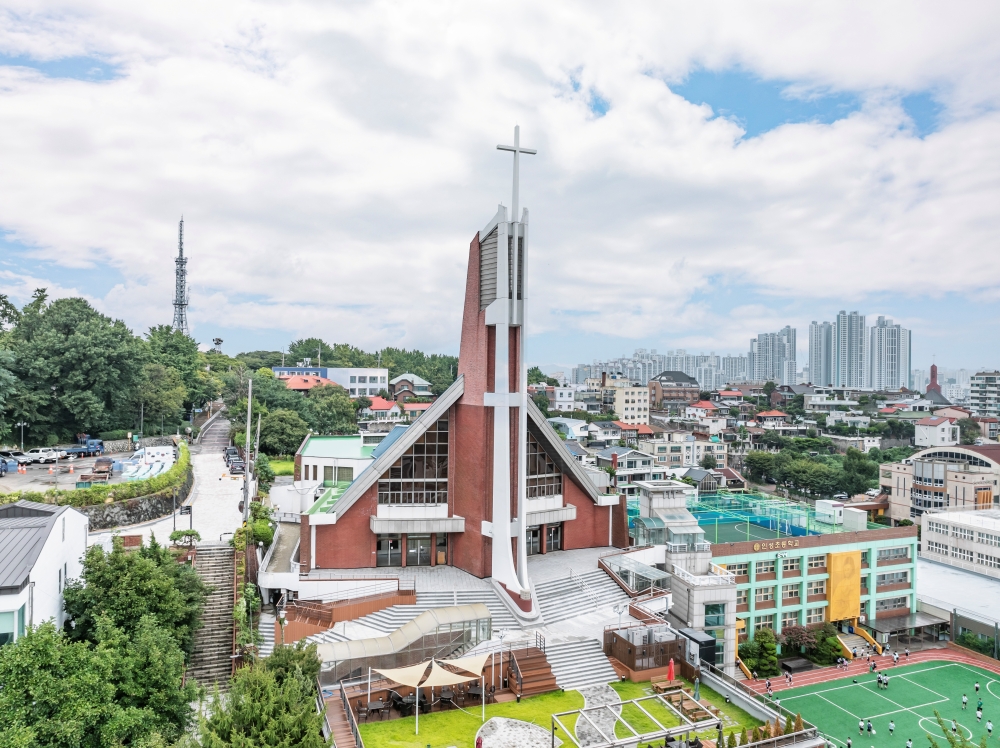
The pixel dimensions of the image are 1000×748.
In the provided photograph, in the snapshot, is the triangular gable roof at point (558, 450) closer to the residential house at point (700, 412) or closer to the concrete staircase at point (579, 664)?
the concrete staircase at point (579, 664)

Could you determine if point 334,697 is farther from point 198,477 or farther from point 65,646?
point 198,477

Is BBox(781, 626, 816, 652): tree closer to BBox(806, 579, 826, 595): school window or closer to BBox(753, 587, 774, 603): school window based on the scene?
BBox(753, 587, 774, 603): school window

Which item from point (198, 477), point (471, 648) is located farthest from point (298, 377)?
point (471, 648)

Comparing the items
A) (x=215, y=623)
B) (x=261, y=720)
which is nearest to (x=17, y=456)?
(x=215, y=623)

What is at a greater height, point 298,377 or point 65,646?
point 298,377

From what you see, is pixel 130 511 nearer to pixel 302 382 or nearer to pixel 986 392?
pixel 302 382

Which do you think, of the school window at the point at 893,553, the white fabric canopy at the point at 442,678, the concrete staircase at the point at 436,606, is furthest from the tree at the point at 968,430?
the white fabric canopy at the point at 442,678
